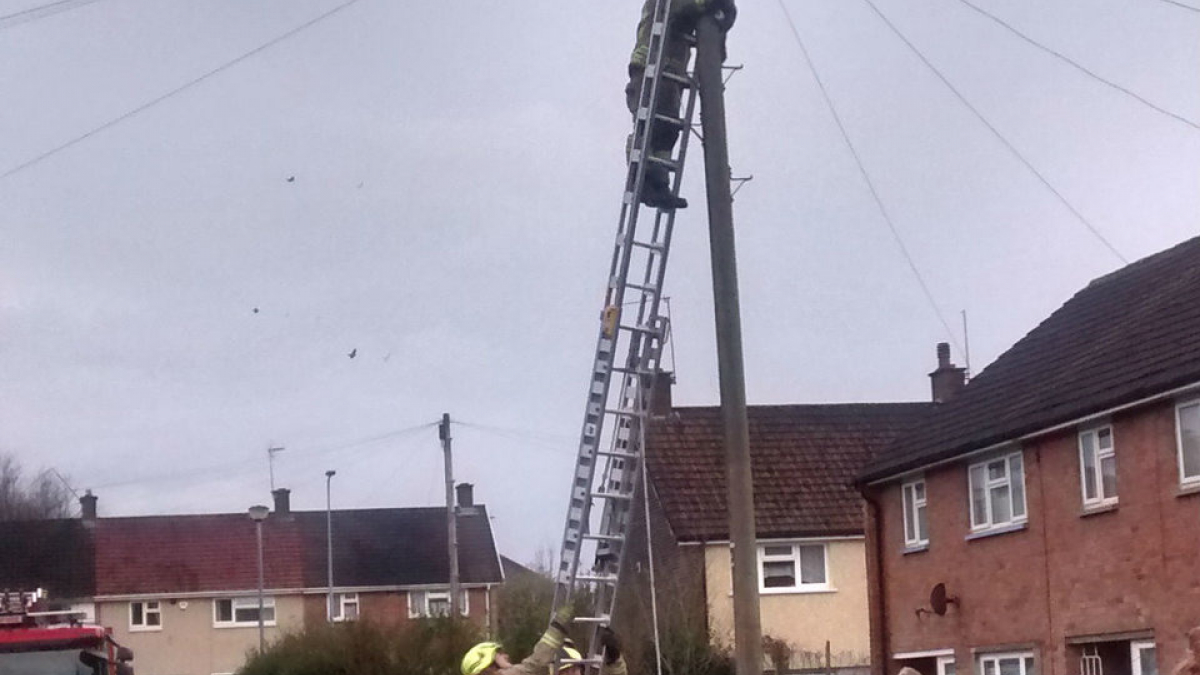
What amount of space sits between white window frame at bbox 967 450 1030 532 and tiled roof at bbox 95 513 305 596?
123 ft

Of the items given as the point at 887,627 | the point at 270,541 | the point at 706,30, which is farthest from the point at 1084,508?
the point at 270,541

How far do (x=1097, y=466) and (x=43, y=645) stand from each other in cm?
1216

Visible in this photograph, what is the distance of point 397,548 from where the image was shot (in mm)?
59750

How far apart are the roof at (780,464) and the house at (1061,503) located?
655cm

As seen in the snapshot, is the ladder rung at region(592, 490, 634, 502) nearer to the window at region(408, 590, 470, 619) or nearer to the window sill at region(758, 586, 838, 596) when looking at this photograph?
the window sill at region(758, 586, 838, 596)

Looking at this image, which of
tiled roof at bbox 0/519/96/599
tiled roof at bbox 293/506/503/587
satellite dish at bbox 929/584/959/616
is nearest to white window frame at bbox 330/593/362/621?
tiled roof at bbox 293/506/503/587

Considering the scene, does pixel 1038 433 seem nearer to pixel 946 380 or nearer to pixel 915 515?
pixel 915 515

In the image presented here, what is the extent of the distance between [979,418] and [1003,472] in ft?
4.22

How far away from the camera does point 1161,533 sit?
19.2m

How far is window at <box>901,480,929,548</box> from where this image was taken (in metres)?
25.4

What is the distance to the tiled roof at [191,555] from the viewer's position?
57.4 m

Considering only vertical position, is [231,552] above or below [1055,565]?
above

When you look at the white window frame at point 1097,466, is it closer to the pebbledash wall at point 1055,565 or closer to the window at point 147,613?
the pebbledash wall at point 1055,565

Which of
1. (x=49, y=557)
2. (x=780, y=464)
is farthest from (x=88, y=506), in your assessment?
(x=780, y=464)
